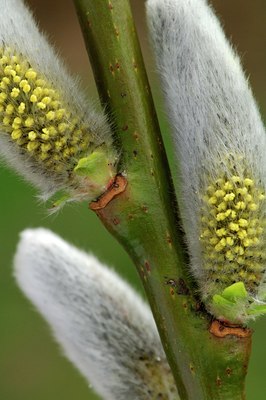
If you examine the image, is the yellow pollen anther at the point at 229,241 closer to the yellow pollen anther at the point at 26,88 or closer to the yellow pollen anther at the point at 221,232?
the yellow pollen anther at the point at 221,232

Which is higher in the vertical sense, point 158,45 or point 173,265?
point 158,45

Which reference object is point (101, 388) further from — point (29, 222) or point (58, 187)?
point (29, 222)

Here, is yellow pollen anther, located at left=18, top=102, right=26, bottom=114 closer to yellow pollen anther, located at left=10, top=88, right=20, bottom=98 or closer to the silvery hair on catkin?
yellow pollen anther, located at left=10, top=88, right=20, bottom=98

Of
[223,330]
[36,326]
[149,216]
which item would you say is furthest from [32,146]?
[36,326]

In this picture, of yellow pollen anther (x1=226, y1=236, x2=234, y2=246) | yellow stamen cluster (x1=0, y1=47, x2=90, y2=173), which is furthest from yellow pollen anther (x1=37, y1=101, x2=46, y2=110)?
yellow pollen anther (x1=226, y1=236, x2=234, y2=246)

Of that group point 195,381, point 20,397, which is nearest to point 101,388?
point 195,381

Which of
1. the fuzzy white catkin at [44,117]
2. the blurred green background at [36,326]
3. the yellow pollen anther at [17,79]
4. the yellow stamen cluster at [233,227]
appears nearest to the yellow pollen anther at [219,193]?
the yellow stamen cluster at [233,227]

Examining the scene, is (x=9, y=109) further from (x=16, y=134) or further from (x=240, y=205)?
(x=240, y=205)
